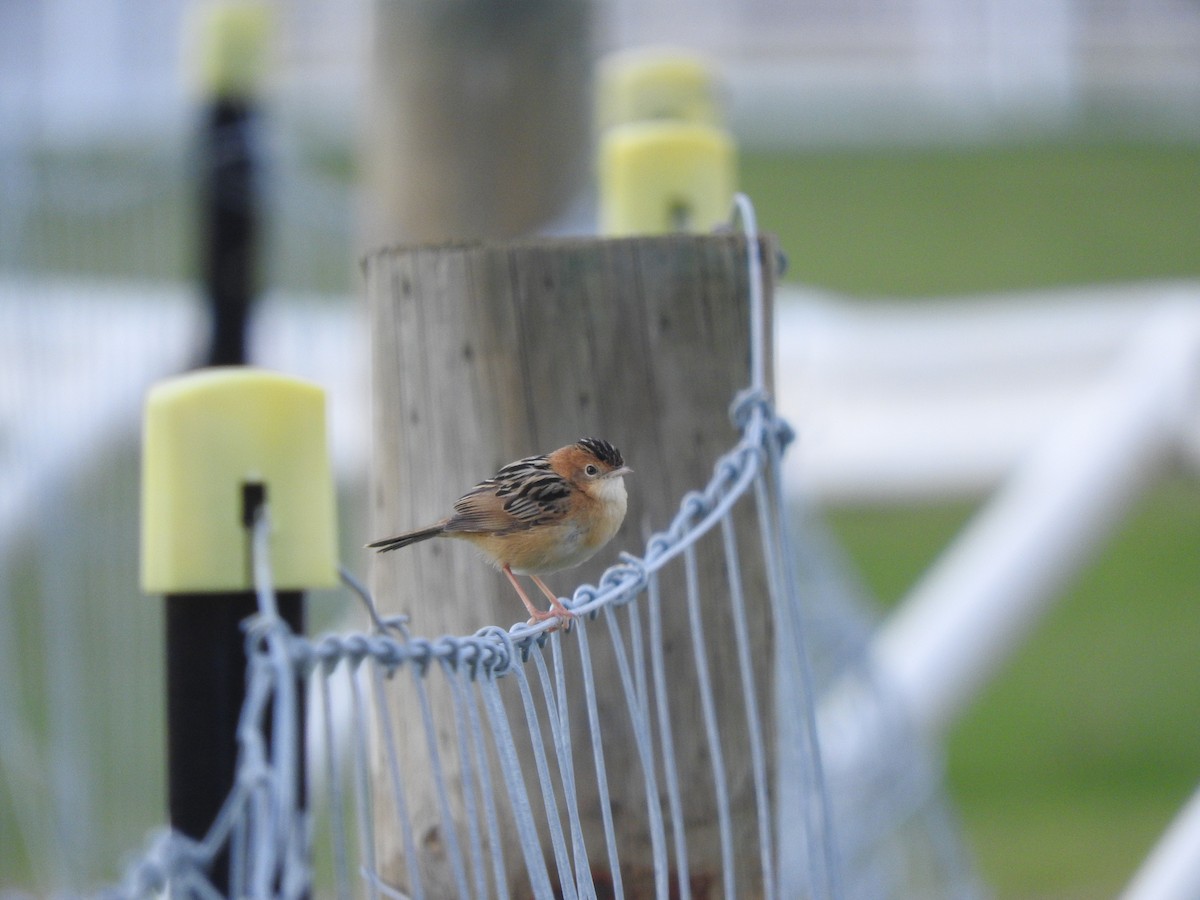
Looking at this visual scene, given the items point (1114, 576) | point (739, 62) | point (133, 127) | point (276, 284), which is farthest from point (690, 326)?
point (739, 62)

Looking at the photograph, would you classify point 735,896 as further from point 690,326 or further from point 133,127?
point 133,127

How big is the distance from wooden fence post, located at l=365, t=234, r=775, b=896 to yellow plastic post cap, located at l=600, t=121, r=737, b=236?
99cm

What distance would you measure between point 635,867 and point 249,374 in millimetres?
836

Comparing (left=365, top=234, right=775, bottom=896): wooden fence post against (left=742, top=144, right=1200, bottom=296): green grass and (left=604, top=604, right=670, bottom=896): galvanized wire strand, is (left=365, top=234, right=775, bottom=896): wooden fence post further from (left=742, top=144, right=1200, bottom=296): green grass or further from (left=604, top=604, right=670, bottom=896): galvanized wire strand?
(left=742, top=144, right=1200, bottom=296): green grass

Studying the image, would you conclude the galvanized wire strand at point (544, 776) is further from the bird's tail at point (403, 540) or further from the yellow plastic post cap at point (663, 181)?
the yellow plastic post cap at point (663, 181)

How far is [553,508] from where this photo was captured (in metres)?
1.59

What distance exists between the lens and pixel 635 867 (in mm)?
1898

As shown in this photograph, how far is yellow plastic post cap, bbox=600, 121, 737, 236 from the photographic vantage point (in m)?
2.92

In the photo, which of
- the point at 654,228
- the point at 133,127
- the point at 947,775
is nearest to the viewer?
the point at 654,228

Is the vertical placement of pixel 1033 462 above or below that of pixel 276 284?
below

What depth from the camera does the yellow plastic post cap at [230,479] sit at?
1.58 m

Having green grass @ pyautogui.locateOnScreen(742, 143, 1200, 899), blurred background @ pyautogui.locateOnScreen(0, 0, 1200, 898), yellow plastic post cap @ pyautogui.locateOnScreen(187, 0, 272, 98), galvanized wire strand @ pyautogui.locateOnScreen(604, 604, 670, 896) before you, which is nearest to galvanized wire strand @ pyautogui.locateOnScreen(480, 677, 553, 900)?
galvanized wire strand @ pyautogui.locateOnScreen(604, 604, 670, 896)

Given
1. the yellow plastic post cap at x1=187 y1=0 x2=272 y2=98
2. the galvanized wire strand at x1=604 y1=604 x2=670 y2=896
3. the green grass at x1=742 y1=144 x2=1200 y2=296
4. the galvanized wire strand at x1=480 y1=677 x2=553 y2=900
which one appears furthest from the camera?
the green grass at x1=742 y1=144 x2=1200 y2=296

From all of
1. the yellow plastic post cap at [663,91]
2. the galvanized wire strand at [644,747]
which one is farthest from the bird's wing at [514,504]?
the yellow plastic post cap at [663,91]
